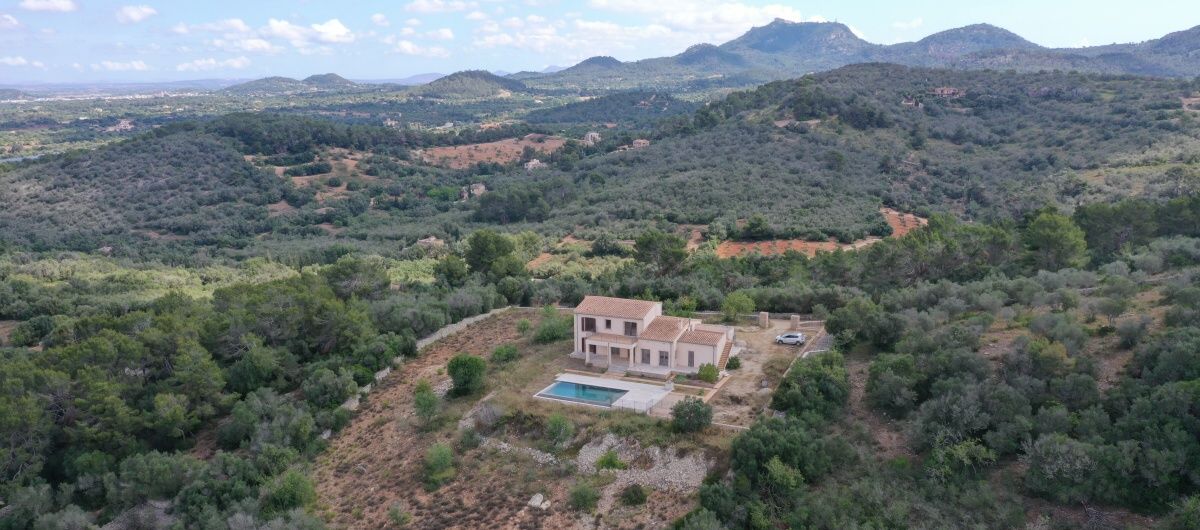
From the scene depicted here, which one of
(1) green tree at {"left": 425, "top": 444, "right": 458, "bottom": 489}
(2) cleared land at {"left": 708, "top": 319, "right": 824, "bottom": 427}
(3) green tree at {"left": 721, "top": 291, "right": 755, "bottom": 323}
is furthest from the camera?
(3) green tree at {"left": 721, "top": 291, "right": 755, "bottom": 323}

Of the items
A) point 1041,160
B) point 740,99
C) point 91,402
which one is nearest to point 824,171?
point 1041,160

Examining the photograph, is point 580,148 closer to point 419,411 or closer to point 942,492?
point 419,411

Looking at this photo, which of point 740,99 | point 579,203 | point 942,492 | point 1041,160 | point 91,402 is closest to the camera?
point 942,492

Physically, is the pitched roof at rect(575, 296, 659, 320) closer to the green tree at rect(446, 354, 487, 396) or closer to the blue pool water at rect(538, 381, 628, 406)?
the blue pool water at rect(538, 381, 628, 406)

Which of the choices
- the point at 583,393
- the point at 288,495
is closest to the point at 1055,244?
the point at 583,393

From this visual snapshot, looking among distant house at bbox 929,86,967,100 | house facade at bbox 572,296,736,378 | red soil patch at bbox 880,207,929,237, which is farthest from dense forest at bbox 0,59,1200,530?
distant house at bbox 929,86,967,100

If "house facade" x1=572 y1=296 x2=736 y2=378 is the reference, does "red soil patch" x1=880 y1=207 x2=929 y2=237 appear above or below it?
below

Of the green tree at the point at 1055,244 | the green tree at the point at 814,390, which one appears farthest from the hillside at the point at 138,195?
the green tree at the point at 1055,244
